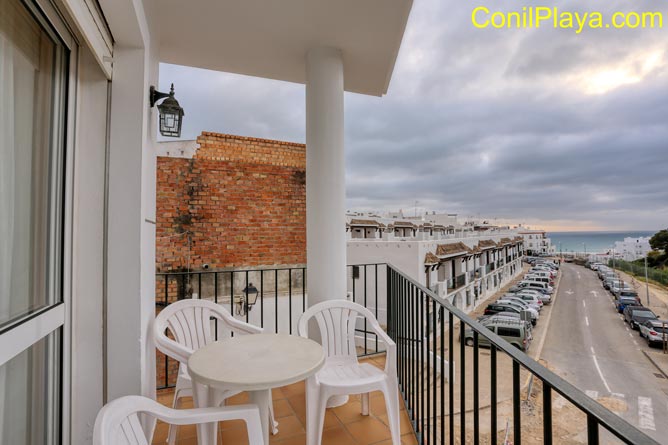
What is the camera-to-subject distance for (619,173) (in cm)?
3266

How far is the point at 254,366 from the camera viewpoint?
137cm

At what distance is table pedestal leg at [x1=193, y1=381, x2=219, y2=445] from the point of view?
1443 millimetres

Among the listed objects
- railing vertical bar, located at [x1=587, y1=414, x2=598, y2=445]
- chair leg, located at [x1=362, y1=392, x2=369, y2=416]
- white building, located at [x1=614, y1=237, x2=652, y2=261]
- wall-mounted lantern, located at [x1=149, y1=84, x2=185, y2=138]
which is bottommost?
white building, located at [x1=614, y1=237, x2=652, y2=261]

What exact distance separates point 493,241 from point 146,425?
82.4ft

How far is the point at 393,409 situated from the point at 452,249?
14833 mm

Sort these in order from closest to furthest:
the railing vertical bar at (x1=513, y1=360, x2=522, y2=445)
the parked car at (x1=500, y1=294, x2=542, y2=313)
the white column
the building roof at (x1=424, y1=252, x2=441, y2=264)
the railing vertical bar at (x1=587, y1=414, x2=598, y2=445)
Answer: the railing vertical bar at (x1=587, y1=414, x2=598, y2=445), the railing vertical bar at (x1=513, y1=360, x2=522, y2=445), the white column, the building roof at (x1=424, y1=252, x2=441, y2=264), the parked car at (x1=500, y1=294, x2=542, y2=313)

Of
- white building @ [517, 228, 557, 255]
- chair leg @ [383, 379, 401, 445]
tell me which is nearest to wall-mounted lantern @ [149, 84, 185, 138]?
chair leg @ [383, 379, 401, 445]

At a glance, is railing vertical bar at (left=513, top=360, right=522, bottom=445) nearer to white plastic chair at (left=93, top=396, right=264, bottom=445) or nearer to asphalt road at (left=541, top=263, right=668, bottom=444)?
white plastic chair at (left=93, top=396, right=264, bottom=445)

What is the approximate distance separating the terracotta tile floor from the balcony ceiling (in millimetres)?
2603

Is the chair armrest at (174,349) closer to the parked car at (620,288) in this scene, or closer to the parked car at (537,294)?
the parked car at (537,294)

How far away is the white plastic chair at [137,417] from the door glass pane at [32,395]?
314 millimetres

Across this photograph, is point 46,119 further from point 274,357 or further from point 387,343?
point 387,343

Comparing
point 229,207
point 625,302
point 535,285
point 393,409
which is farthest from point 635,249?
point 393,409

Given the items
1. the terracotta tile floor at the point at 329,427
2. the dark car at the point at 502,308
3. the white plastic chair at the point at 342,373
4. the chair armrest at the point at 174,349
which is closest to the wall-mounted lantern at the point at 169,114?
the chair armrest at the point at 174,349
